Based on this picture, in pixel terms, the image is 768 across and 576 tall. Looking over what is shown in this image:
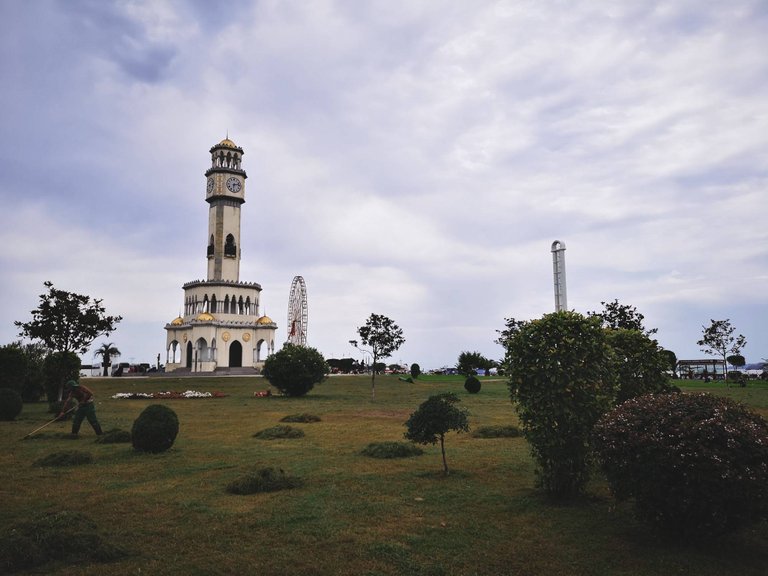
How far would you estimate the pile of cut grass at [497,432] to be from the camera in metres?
19.7

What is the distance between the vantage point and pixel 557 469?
417 inches

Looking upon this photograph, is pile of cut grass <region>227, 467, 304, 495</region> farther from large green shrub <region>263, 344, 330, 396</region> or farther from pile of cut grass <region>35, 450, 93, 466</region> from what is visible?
large green shrub <region>263, 344, 330, 396</region>

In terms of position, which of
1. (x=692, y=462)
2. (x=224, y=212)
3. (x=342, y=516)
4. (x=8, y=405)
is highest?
(x=224, y=212)

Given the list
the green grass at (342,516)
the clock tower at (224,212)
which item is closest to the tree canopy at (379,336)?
the green grass at (342,516)

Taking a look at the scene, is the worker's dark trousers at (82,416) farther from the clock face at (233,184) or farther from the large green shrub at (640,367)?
the clock face at (233,184)

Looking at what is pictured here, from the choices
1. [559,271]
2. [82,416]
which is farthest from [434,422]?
[559,271]

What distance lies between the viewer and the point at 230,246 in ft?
292

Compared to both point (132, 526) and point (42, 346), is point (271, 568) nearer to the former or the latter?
point (132, 526)

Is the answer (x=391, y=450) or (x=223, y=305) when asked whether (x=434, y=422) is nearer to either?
(x=391, y=450)

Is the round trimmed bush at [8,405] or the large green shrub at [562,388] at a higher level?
the large green shrub at [562,388]

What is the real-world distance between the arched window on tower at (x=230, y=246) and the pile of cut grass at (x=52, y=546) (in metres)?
83.0

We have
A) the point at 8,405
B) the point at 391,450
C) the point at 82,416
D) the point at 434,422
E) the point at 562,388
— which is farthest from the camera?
the point at 8,405

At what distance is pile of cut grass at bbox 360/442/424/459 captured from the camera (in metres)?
15.8

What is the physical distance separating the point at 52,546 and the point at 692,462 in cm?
870
